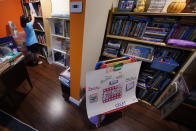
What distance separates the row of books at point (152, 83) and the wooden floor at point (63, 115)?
0.68ft

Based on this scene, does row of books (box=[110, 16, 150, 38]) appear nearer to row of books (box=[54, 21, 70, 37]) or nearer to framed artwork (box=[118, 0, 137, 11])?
framed artwork (box=[118, 0, 137, 11])

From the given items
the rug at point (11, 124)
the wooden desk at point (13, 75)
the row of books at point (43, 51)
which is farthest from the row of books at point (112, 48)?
the row of books at point (43, 51)

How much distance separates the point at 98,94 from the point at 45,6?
2.24m

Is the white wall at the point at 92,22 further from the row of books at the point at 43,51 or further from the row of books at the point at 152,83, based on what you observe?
the row of books at the point at 43,51

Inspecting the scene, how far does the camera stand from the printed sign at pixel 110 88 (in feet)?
2.78

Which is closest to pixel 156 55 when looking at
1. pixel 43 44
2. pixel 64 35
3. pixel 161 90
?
pixel 161 90

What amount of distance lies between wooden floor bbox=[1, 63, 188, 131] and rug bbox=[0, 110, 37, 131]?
1.6 inches

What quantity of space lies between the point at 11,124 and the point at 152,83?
219 cm

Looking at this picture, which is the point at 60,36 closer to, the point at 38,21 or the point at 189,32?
the point at 38,21

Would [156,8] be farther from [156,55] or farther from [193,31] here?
[156,55]

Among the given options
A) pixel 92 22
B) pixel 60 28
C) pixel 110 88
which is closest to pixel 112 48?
pixel 92 22

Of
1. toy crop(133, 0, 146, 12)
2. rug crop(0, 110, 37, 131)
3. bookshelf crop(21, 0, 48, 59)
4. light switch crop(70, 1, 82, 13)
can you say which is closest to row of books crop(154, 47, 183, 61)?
toy crop(133, 0, 146, 12)

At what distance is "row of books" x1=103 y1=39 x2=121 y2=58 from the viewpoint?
139 cm

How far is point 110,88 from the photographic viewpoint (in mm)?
961
